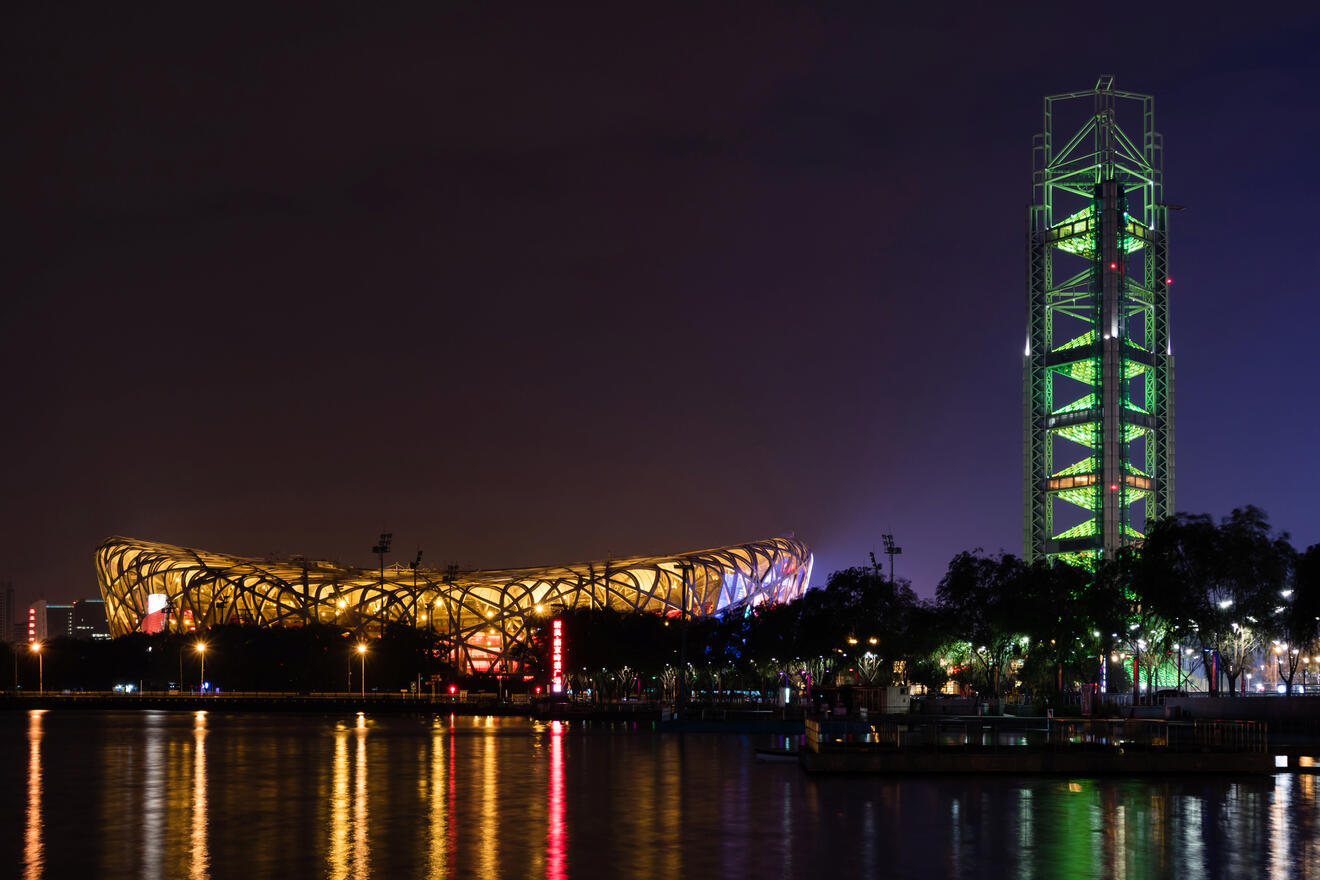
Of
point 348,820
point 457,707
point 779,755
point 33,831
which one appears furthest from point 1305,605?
point 33,831

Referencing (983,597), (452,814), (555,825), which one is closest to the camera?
(555,825)

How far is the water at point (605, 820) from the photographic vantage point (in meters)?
21.9

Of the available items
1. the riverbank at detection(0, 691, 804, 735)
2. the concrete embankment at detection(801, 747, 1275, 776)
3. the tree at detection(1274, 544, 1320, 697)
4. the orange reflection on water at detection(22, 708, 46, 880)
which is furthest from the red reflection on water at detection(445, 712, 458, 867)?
the tree at detection(1274, 544, 1320, 697)

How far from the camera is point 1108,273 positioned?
126 m

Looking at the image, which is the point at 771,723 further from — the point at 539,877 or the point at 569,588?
the point at 569,588

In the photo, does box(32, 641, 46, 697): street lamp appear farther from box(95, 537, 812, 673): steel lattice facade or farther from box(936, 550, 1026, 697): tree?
box(936, 550, 1026, 697): tree

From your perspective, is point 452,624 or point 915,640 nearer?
point 915,640

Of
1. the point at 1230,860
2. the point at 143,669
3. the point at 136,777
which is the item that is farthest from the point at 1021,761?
the point at 143,669

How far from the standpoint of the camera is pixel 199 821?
27406mm

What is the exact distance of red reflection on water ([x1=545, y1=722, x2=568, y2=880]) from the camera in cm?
2129

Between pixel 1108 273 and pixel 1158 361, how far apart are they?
10.1 metres

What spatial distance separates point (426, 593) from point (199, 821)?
5106 inches

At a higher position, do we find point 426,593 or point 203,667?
point 426,593

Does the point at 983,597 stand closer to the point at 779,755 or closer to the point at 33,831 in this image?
the point at 779,755
